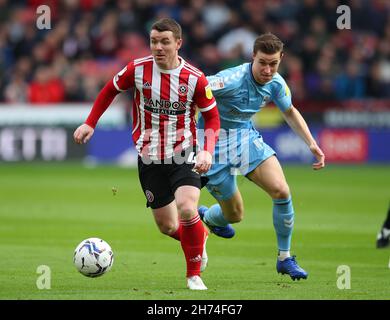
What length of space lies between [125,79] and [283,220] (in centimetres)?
195

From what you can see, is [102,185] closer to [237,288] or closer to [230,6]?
[230,6]

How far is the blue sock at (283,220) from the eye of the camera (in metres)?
8.88

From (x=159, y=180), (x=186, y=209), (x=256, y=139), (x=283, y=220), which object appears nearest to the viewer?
(x=186, y=209)

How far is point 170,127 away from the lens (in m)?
8.25

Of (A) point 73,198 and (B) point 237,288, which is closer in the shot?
(B) point 237,288

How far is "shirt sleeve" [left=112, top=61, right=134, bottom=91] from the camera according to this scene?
27.0ft

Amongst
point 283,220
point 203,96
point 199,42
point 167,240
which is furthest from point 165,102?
point 199,42

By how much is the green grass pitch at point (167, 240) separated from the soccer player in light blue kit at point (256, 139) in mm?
547

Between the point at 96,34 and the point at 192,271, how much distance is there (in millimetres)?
17427

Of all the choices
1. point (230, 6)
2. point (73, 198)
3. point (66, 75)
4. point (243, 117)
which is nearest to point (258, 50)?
point (243, 117)

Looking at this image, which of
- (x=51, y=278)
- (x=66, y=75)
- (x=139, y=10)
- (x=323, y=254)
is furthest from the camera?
(x=139, y=10)

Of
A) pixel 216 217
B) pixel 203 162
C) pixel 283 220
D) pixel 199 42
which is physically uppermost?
pixel 199 42

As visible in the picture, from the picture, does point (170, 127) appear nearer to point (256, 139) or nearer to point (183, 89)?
point (183, 89)

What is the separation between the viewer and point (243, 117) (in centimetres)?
920
